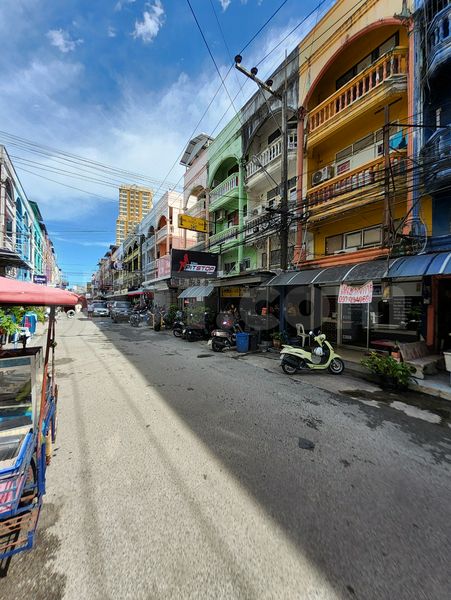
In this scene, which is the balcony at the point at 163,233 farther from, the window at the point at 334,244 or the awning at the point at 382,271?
the awning at the point at 382,271

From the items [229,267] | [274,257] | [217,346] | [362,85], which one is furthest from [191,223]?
[362,85]

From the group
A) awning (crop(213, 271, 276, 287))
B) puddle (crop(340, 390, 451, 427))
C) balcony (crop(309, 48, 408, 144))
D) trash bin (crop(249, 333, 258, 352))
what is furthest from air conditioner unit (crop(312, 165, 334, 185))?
puddle (crop(340, 390, 451, 427))

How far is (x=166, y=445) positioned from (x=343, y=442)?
2.56 metres

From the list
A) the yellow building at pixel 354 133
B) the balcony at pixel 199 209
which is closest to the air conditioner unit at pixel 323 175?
the yellow building at pixel 354 133

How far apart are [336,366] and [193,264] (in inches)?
375

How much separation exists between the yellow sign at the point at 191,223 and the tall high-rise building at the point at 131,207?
62055mm

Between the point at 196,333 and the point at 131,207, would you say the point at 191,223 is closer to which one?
the point at 196,333

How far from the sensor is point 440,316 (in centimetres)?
776

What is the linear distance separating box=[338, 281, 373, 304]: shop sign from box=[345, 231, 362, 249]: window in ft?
8.57

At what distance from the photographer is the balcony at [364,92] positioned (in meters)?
7.82

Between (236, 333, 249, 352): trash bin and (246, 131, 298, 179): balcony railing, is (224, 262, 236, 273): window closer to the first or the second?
(246, 131, 298, 179): balcony railing

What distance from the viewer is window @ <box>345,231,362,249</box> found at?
9758mm

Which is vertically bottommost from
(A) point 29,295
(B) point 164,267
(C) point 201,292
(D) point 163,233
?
(A) point 29,295

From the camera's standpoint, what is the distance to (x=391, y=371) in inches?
246
